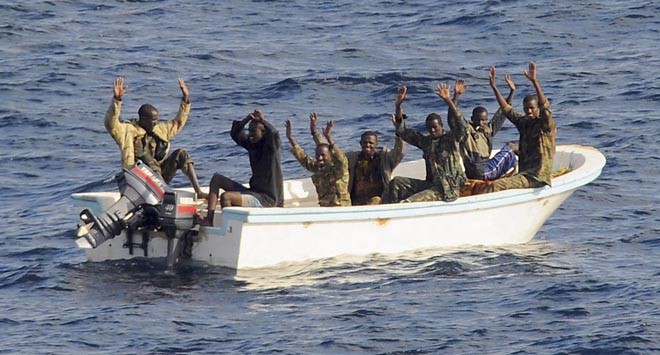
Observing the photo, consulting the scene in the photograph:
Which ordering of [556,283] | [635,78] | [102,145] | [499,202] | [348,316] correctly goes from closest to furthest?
[348,316]
[556,283]
[499,202]
[102,145]
[635,78]

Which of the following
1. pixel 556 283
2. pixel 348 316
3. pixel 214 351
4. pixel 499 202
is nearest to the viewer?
pixel 214 351

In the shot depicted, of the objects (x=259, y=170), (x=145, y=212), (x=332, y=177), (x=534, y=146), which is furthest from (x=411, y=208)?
(x=145, y=212)

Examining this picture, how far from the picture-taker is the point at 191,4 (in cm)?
3597

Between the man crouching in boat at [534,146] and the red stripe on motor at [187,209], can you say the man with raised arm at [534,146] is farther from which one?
the red stripe on motor at [187,209]

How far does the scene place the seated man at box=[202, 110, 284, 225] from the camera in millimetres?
17578

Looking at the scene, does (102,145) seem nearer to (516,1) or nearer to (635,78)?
(635,78)

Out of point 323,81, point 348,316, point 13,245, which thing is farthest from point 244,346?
point 323,81

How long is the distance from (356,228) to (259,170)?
1259 mm

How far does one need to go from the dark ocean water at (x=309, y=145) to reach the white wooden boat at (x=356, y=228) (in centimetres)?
19

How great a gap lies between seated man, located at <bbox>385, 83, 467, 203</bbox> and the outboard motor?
2.53 m

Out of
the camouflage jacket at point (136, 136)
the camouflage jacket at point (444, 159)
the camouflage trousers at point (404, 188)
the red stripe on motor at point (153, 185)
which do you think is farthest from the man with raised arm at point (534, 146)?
the red stripe on motor at point (153, 185)

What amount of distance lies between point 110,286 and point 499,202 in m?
4.53

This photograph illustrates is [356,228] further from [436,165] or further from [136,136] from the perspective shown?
[136,136]

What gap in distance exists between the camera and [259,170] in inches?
702
